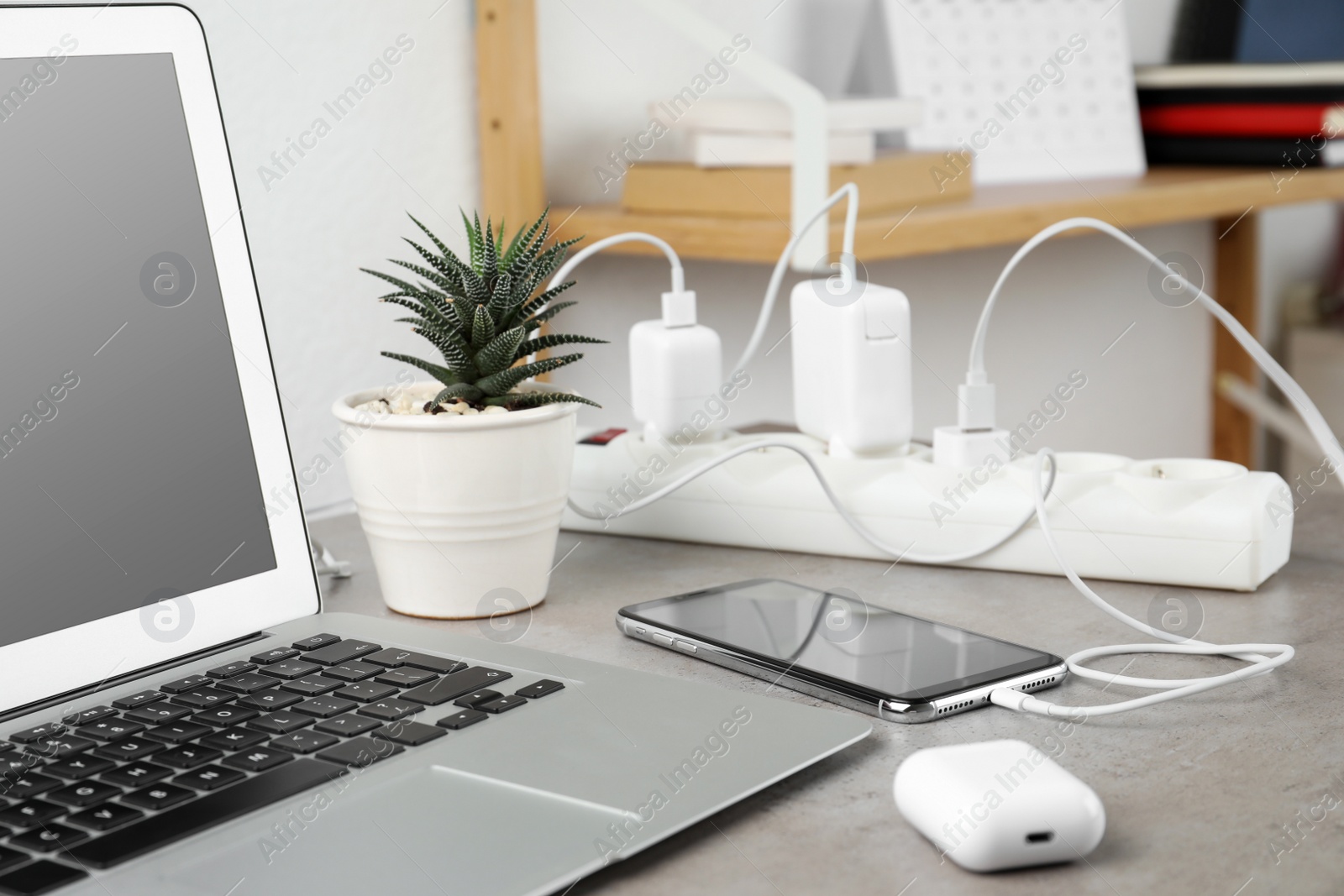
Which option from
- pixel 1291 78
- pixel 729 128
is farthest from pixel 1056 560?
pixel 1291 78

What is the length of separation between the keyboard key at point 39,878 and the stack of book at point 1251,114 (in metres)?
1.63

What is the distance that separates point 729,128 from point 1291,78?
84 centimetres

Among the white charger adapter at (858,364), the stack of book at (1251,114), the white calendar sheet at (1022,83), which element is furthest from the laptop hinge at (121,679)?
the stack of book at (1251,114)

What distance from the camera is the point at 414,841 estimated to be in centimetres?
43

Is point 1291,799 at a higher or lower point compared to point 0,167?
lower

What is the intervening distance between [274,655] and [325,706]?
0.26 feet

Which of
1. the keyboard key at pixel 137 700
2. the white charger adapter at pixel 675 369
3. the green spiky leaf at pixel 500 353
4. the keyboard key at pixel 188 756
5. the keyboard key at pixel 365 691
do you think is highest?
the green spiky leaf at pixel 500 353

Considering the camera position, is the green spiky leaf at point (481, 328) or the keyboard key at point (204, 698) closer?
the keyboard key at point (204, 698)

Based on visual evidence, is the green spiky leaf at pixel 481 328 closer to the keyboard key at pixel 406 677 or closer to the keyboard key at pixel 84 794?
the keyboard key at pixel 406 677

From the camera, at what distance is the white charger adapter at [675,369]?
3.01 feet

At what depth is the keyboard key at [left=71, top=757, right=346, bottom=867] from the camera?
16.1 inches

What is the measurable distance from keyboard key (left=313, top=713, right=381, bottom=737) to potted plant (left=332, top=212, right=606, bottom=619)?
20 cm

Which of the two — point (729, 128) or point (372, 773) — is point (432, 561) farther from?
point (729, 128)

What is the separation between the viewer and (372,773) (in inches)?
18.7
